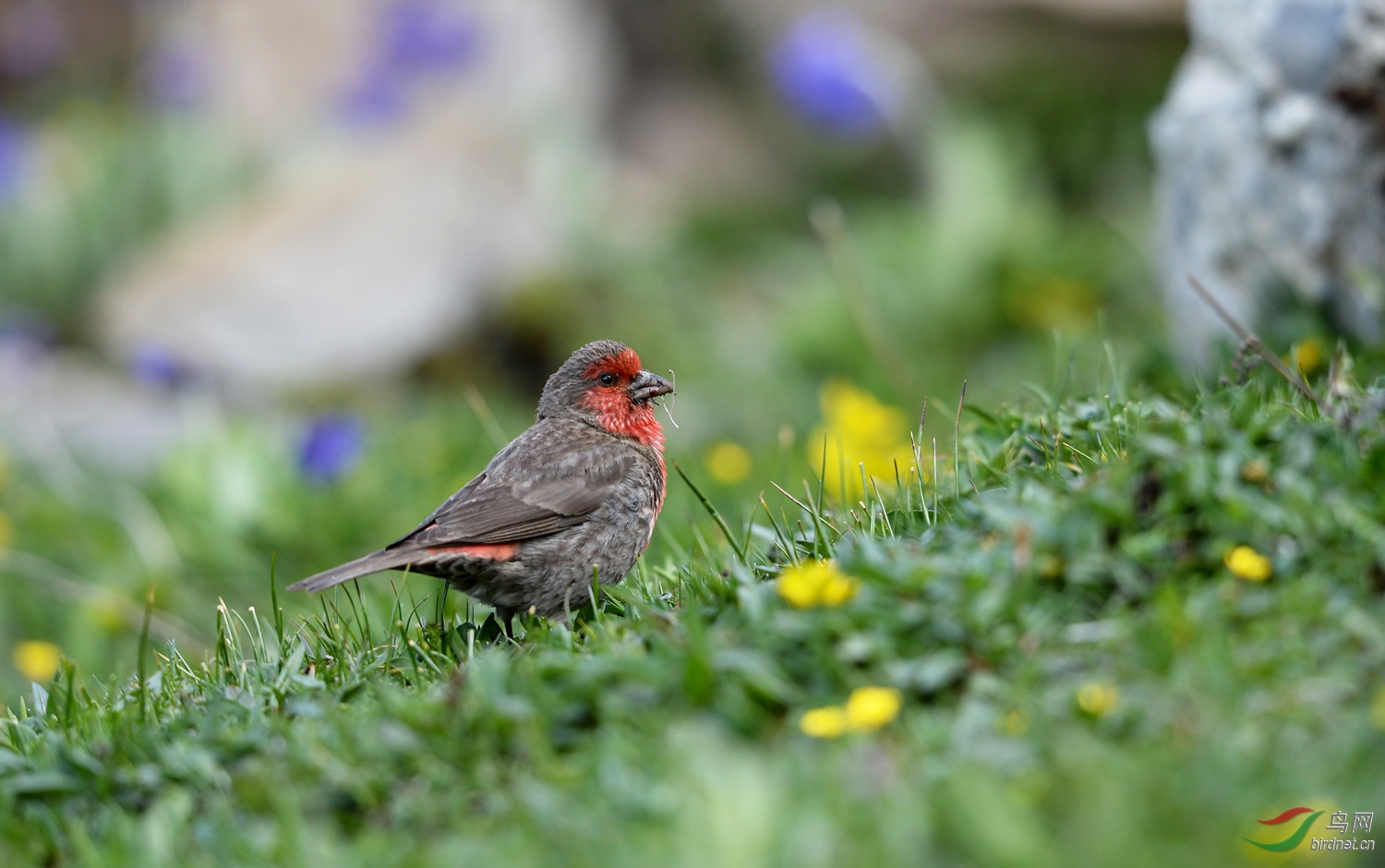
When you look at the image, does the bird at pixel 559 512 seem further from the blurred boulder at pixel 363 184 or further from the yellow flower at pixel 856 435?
the blurred boulder at pixel 363 184

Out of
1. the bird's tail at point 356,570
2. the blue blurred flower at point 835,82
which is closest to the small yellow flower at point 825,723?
the bird's tail at point 356,570

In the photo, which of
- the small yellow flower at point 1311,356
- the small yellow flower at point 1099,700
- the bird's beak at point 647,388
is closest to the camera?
the small yellow flower at point 1099,700

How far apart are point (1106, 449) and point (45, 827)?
274 centimetres

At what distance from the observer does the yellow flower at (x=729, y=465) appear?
242 inches

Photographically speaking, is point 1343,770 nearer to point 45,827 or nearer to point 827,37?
point 45,827

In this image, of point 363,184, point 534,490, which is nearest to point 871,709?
point 534,490

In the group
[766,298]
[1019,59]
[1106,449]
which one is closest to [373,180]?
[766,298]

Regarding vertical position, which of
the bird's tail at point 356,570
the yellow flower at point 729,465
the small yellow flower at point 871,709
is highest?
the bird's tail at point 356,570

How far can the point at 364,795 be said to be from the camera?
8.87 ft

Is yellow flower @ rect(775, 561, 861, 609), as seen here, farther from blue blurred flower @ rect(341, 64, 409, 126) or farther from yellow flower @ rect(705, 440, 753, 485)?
blue blurred flower @ rect(341, 64, 409, 126)

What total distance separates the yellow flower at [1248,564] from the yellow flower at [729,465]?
337 cm

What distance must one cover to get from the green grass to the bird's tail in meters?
0.20

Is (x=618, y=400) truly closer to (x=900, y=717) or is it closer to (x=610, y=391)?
(x=610, y=391)

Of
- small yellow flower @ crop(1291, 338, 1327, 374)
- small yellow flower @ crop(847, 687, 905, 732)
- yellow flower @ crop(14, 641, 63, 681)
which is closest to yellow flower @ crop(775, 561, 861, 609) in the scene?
small yellow flower @ crop(847, 687, 905, 732)
